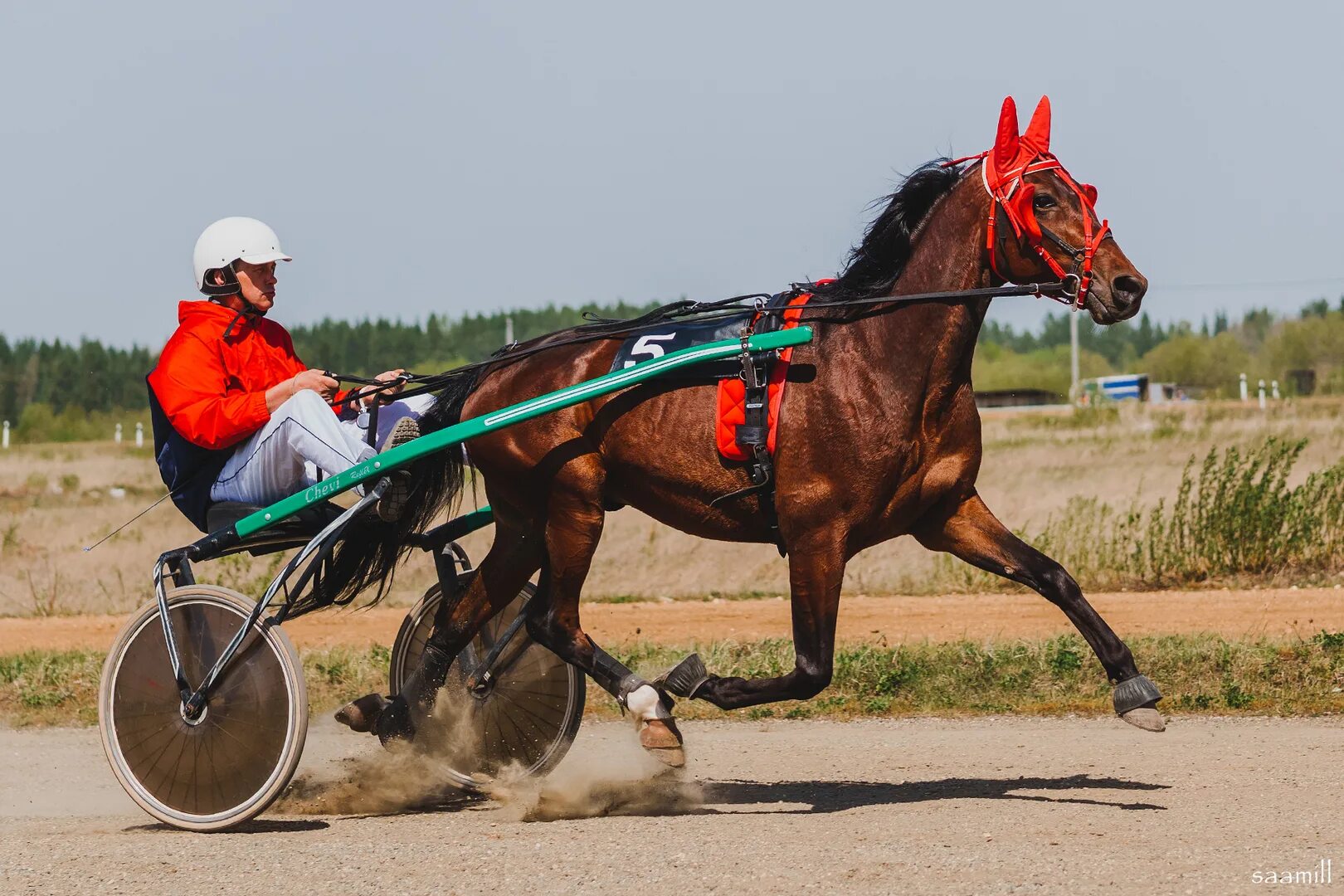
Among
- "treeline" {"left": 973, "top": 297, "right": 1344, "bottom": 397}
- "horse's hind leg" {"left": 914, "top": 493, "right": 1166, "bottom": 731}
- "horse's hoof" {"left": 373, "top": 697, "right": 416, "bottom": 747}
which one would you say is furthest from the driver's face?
"treeline" {"left": 973, "top": 297, "right": 1344, "bottom": 397}

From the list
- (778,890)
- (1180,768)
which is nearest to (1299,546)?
(1180,768)

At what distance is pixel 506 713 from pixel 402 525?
943 millimetres

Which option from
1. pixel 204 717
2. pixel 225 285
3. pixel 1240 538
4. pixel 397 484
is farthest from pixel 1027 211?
pixel 1240 538

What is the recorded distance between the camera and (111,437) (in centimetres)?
5203

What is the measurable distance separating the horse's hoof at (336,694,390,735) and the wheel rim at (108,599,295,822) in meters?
0.53

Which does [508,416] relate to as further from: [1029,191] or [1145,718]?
[1145,718]

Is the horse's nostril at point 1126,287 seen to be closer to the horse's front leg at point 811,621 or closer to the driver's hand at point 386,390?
the horse's front leg at point 811,621

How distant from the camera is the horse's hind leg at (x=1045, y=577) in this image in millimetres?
5734

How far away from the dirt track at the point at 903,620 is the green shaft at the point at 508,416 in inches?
173

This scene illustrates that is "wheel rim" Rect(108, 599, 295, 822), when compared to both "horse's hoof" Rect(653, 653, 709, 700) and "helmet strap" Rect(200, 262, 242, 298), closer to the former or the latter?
"helmet strap" Rect(200, 262, 242, 298)

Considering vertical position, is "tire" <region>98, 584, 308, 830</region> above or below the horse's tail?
below

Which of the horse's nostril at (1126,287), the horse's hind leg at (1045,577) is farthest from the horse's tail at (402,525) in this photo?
the horse's nostril at (1126,287)

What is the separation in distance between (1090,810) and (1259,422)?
803 inches

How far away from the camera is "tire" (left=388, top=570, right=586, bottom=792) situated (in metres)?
6.99
